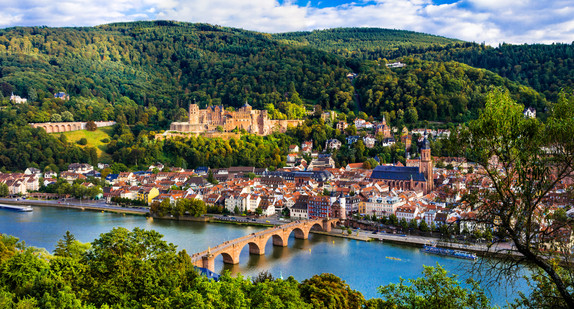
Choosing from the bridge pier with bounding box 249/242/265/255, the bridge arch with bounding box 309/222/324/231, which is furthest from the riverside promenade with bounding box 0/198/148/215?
the bridge pier with bounding box 249/242/265/255

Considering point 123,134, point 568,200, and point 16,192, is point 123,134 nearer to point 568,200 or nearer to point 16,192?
point 16,192

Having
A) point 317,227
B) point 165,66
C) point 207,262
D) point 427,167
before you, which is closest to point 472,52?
point 427,167

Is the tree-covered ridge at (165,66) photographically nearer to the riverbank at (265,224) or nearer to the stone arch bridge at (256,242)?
the riverbank at (265,224)

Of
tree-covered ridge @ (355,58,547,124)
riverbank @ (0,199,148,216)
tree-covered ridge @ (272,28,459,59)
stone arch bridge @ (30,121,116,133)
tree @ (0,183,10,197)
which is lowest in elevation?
riverbank @ (0,199,148,216)

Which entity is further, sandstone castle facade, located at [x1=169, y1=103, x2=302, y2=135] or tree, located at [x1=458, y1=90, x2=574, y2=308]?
sandstone castle facade, located at [x1=169, y1=103, x2=302, y2=135]

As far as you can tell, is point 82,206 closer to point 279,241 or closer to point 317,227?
point 317,227

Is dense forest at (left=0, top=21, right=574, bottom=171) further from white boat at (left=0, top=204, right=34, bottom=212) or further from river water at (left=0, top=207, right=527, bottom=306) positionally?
river water at (left=0, top=207, right=527, bottom=306)
